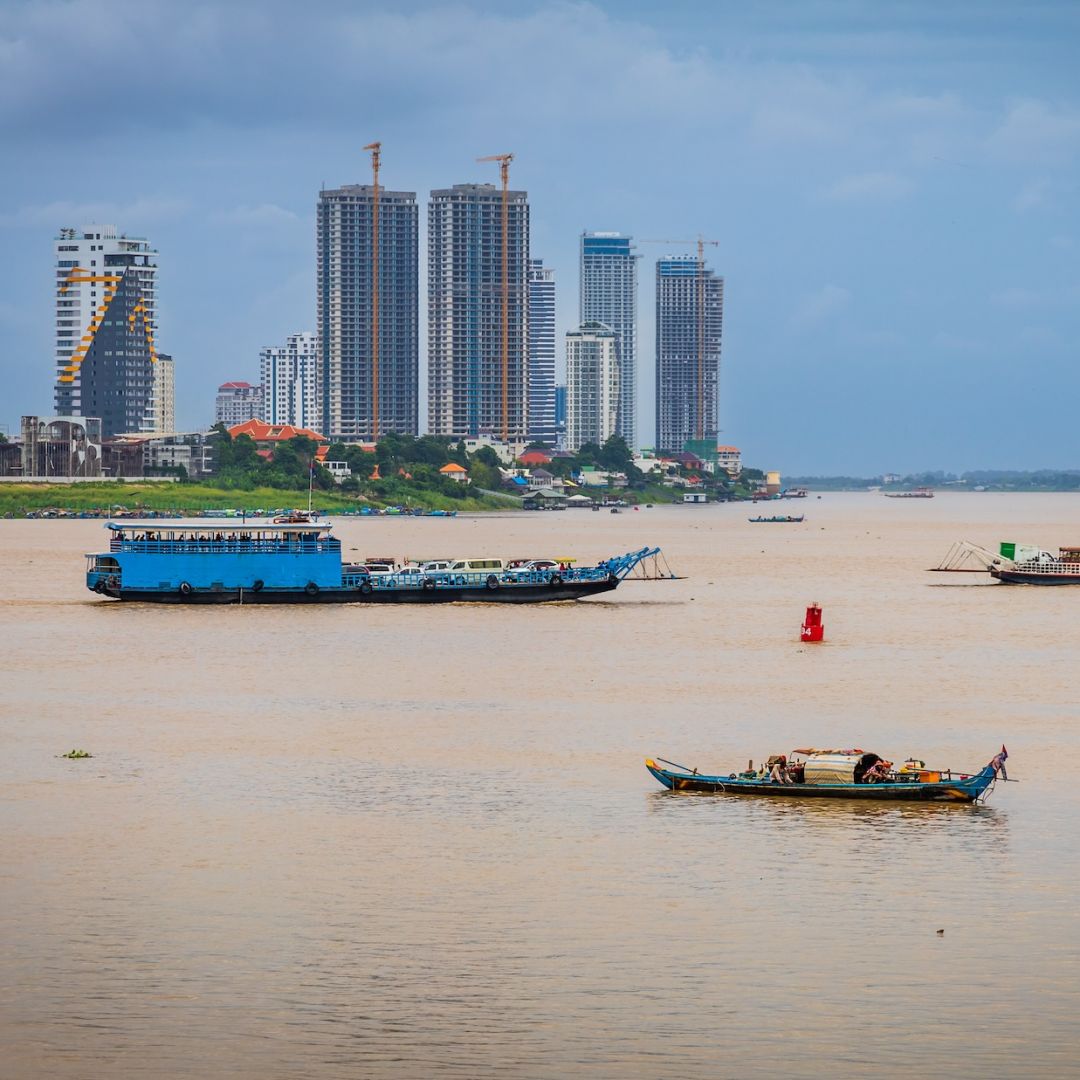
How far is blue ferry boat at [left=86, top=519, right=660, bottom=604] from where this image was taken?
84312 mm

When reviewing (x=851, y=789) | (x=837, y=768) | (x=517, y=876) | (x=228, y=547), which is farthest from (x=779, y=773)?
(x=228, y=547)

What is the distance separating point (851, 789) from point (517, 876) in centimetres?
860

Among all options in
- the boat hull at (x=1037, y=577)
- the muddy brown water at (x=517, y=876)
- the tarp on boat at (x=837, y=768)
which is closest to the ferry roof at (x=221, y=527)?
the muddy brown water at (x=517, y=876)

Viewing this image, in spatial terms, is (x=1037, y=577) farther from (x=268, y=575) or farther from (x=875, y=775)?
(x=875, y=775)

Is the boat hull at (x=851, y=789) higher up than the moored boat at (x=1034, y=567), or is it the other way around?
the moored boat at (x=1034, y=567)

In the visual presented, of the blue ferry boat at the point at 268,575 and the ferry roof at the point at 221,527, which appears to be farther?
the blue ferry boat at the point at 268,575

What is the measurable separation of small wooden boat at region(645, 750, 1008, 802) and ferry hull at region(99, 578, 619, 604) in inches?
1873

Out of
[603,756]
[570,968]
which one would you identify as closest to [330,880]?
[570,968]

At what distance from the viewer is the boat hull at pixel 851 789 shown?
37.0m

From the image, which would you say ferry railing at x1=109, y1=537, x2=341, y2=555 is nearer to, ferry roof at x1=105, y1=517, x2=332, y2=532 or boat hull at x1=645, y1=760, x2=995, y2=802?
ferry roof at x1=105, y1=517, x2=332, y2=532

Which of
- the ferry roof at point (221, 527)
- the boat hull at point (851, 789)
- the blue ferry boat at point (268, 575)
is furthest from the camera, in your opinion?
the blue ferry boat at point (268, 575)

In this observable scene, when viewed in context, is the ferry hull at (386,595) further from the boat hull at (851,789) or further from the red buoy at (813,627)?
the boat hull at (851,789)

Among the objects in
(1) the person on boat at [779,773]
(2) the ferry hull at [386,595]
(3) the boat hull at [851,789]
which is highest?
(2) the ferry hull at [386,595]

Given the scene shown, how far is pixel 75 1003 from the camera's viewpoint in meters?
25.1
